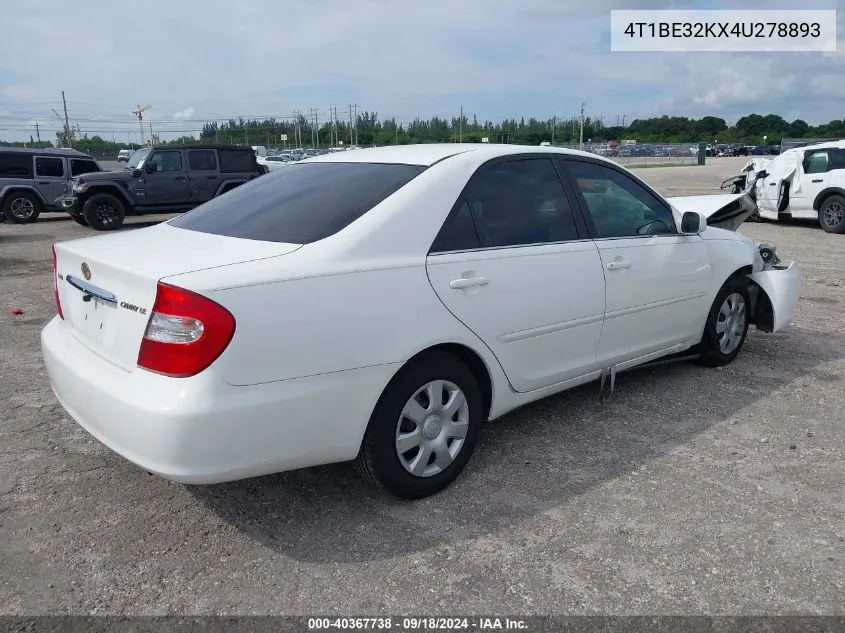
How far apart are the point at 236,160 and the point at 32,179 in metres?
5.01

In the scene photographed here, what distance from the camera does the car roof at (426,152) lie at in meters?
3.49

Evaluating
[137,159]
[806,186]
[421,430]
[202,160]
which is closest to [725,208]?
[421,430]

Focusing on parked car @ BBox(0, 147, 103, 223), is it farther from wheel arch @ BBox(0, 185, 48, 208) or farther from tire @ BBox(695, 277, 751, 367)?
tire @ BBox(695, 277, 751, 367)

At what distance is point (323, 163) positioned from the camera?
3.83m

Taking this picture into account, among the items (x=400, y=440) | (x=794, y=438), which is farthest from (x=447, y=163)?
(x=794, y=438)

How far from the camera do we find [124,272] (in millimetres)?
2695

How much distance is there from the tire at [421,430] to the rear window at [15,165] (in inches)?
652

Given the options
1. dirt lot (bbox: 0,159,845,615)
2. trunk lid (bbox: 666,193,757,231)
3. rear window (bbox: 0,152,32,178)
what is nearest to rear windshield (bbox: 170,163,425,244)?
dirt lot (bbox: 0,159,845,615)

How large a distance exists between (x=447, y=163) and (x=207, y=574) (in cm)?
212

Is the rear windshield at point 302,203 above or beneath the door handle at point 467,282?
above

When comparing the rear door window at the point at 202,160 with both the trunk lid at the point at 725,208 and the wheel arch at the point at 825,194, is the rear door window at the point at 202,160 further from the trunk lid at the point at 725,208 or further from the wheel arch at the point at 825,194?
the wheel arch at the point at 825,194

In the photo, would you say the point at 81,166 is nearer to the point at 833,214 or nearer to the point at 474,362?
the point at 474,362

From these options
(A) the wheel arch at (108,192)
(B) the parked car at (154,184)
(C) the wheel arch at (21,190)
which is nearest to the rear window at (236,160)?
(B) the parked car at (154,184)

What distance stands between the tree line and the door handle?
29297mm
